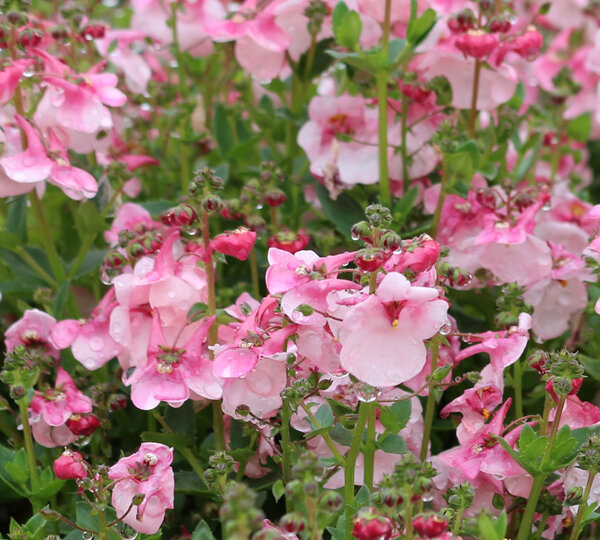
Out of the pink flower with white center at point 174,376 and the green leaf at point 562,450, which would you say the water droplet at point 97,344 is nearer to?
the pink flower with white center at point 174,376

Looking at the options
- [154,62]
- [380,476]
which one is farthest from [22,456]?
[154,62]

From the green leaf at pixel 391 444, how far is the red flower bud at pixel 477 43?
53cm

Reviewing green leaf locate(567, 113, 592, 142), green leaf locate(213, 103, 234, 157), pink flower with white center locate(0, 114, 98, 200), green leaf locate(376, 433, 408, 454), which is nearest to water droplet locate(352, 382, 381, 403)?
green leaf locate(376, 433, 408, 454)

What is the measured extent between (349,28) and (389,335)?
0.52 meters

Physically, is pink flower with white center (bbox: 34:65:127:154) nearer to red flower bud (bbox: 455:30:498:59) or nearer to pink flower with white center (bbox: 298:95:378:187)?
pink flower with white center (bbox: 298:95:378:187)

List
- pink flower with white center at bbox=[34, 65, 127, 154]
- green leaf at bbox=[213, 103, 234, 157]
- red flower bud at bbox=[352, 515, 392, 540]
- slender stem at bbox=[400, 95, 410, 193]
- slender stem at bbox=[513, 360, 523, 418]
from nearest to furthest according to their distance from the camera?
red flower bud at bbox=[352, 515, 392, 540]
slender stem at bbox=[513, 360, 523, 418]
pink flower with white center at bbox=[34, 65, 127, 154]
slender stem at bbox=[400, 95, 410, 193]
green leaf at bbox=[213, 103, 234, 157]

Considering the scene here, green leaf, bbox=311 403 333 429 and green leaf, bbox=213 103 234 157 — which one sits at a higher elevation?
green leaf, bbox=311 403 333 429

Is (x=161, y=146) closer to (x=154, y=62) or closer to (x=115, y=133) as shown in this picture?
(x=115, y=133)

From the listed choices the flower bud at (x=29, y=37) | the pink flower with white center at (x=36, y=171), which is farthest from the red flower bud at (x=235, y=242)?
the flower bud at (x=29, y=37)

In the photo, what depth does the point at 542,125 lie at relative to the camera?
1.63m

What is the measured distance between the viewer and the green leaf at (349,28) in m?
1.13

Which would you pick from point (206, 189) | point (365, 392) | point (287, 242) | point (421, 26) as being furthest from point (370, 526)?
point (421, 26)

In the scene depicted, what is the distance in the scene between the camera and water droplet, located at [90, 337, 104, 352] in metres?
1.02

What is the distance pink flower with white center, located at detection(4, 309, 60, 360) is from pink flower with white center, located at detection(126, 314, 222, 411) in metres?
0.19
